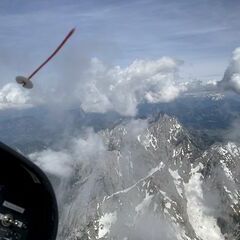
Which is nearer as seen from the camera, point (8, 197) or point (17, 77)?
point (8, 197)

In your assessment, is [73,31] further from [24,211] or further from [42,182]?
[24,211]

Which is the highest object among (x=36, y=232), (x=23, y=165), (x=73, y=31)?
(x=73, y=31)

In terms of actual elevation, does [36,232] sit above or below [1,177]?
below

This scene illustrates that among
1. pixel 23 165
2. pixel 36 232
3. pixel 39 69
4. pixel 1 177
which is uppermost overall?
pixel 39 69

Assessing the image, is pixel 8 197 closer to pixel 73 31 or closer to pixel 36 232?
pixel 36 232

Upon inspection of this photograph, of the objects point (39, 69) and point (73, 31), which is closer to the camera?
point (73, 31)

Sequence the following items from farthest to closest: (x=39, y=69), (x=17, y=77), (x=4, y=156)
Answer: (x=17, y=77) → (x=39, y=69) → (x=4, y=156)

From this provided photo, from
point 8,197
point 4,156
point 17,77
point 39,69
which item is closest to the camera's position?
point 4,156

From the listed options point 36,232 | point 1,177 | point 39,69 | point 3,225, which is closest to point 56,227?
point 36,232

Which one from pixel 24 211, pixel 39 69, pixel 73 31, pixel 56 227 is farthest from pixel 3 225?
pixel 73 31
